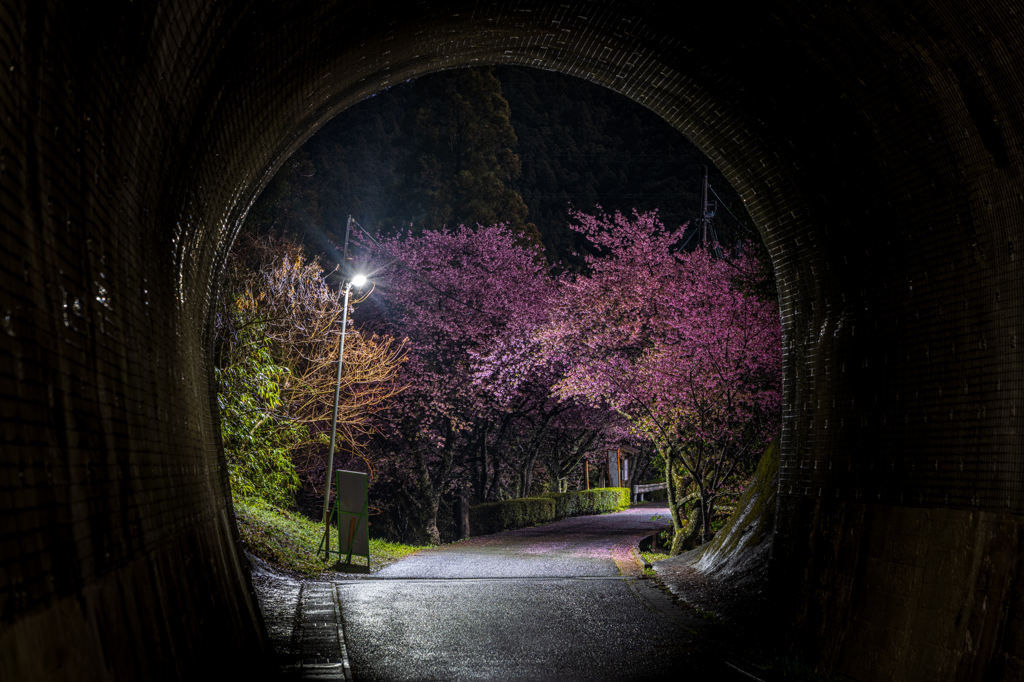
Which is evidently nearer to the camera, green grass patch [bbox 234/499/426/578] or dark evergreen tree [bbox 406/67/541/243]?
green grass patch [bbox 234/499/426/578]

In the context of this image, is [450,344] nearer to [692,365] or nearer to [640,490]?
[692,365]

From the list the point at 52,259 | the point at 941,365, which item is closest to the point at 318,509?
the point at 941,365

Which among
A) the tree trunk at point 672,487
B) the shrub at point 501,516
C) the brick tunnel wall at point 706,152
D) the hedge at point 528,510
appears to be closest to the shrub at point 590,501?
the hedge at point 528,510

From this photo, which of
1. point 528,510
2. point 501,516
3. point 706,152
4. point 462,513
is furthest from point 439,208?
point 706,152

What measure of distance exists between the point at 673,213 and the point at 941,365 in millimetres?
58460

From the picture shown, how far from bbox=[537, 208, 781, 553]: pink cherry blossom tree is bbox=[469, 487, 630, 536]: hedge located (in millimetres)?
6201

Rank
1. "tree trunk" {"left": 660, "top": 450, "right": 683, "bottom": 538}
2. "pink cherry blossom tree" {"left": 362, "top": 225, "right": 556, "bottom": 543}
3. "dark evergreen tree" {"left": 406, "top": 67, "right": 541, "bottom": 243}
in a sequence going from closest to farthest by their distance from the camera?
"tree trunk" {"left": 660, "top": 450, "right": 683, "bottom": 538} → "pink cherry blossom tree" {"left": 362, "top": 225, "right": 556, "bottom": 543} → "dark evergreen tree" {"left": 406, "top": 67, "right": 541, "bottom": 243}

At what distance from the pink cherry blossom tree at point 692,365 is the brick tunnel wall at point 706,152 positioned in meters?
7.91

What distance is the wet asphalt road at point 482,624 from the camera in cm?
759

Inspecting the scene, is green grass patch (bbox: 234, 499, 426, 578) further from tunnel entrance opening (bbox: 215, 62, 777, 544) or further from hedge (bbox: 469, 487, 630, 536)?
hedge (bbox: 469, 487, 630, 536)

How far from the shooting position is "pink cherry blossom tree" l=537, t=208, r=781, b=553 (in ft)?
56.9

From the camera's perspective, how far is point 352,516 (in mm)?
15000

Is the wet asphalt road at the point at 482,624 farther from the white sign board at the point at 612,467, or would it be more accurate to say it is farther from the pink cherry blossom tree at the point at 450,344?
the white sign board at the point at 612,467

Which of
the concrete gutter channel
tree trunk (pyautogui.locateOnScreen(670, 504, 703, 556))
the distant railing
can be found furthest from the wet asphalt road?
the distant railing
